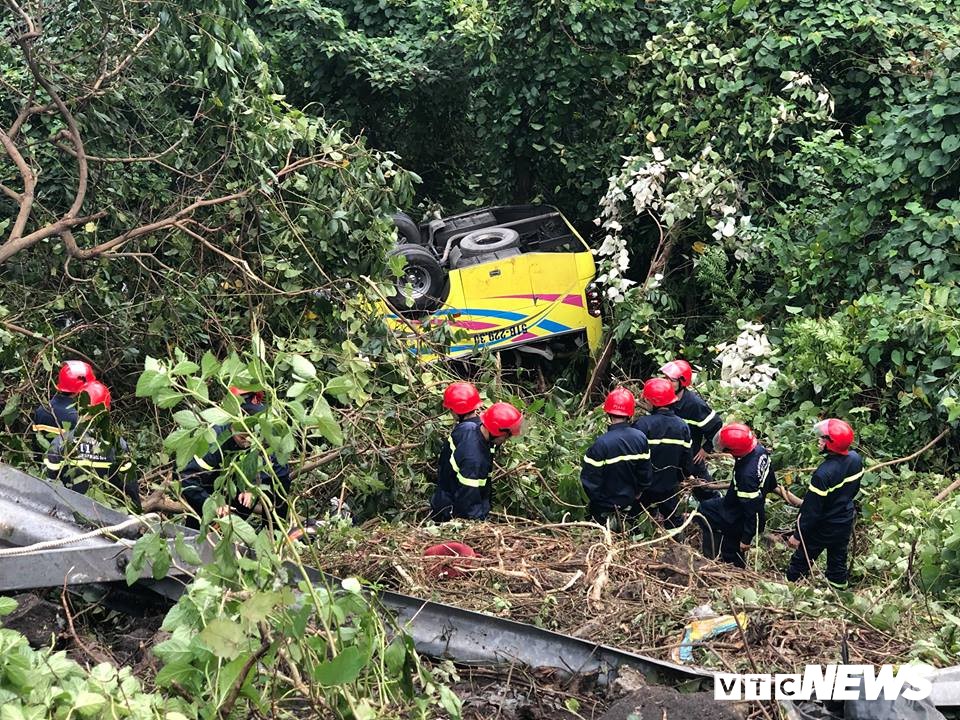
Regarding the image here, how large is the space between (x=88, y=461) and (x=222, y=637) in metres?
2.87

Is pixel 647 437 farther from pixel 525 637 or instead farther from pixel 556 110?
pixel 556 110

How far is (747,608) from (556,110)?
26.4ft

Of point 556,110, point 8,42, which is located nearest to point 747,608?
point 8,42

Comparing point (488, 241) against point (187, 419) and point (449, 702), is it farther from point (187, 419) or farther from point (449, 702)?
point (187, 419)

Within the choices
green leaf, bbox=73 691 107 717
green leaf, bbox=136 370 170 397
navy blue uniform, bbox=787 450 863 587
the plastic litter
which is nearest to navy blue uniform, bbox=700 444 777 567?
navy blue uniform, bbox=787 450 863 587

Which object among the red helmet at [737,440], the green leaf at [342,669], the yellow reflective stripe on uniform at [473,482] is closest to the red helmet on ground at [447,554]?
the yellow reflective stripe on uniform at [473,482]

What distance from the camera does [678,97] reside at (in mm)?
11156

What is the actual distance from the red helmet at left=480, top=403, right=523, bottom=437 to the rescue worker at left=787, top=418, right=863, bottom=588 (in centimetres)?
186

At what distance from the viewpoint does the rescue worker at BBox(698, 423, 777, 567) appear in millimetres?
6824

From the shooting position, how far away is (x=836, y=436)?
6.68 metres

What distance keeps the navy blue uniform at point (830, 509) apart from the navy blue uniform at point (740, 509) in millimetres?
290

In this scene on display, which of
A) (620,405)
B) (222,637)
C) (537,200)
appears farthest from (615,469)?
(537,200)

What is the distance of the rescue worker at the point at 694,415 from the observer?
7848 mm

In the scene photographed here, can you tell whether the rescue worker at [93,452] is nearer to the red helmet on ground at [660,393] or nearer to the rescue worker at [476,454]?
the rescue worker at [476,454]
